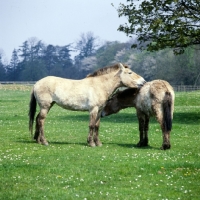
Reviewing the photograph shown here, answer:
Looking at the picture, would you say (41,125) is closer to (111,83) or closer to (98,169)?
(111,83)

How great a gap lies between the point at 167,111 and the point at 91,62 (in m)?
118

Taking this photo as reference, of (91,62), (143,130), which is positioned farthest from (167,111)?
(91,62)

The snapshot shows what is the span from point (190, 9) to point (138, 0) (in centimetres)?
321

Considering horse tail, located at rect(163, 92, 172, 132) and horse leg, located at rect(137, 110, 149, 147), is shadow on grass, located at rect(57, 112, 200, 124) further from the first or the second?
horse tail, located at rect(163, 92, 172, 132)

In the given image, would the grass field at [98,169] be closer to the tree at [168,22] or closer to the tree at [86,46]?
the tree at [168,22]

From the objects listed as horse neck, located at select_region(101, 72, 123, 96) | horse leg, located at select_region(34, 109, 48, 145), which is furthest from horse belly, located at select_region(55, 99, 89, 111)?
horse neck, located at select_region(101, 72, 123, 96)

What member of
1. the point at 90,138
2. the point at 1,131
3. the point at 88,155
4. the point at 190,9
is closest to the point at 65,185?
the point at 88,155

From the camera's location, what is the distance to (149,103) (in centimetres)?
1573

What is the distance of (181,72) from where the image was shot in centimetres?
8325

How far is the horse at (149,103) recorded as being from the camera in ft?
49.5

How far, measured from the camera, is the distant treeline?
83500mm

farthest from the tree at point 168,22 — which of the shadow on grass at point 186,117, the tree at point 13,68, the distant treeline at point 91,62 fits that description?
the tree at point 13,68

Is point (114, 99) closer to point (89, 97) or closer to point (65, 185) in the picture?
point (89, 97)

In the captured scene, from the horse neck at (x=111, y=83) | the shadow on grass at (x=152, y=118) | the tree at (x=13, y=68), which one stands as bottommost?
the shadow on grass at (x=152, y=118)
